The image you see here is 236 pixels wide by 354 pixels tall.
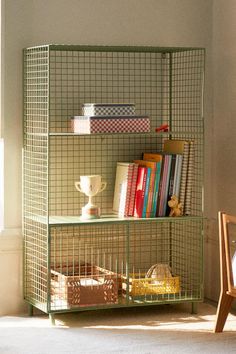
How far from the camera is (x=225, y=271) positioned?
14.4ft

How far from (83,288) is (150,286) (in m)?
0.43

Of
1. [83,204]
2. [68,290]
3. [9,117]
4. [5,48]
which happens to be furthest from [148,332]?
[5,48]

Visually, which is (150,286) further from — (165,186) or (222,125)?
(222,125)

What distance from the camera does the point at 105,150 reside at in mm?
5070

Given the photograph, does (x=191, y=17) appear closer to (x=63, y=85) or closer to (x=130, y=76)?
(x=130, y=76)

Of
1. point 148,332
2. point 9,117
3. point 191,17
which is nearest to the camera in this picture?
point 148,332

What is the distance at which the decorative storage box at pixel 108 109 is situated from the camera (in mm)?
4613

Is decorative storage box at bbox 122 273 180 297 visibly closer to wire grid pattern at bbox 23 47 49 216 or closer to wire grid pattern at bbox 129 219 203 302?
wire grid pattern at bbox 129 219 203 302

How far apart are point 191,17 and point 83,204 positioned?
4.44ft

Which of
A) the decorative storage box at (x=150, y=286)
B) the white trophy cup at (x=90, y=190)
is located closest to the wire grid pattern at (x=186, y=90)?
the white trophy cup at (x=90, y=190)

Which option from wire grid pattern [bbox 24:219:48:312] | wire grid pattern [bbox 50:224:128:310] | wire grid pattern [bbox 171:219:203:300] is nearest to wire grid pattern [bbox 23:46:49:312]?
wire grid pattern [bbox 24:219:48:312]

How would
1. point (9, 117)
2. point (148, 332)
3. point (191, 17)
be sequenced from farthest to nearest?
1. point (191, 17)
2. point (9, 117)
3. point (148, 332)

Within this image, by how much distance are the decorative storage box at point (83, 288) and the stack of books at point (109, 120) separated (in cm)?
83

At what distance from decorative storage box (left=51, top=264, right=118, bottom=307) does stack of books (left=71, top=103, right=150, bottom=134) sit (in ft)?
2.71
